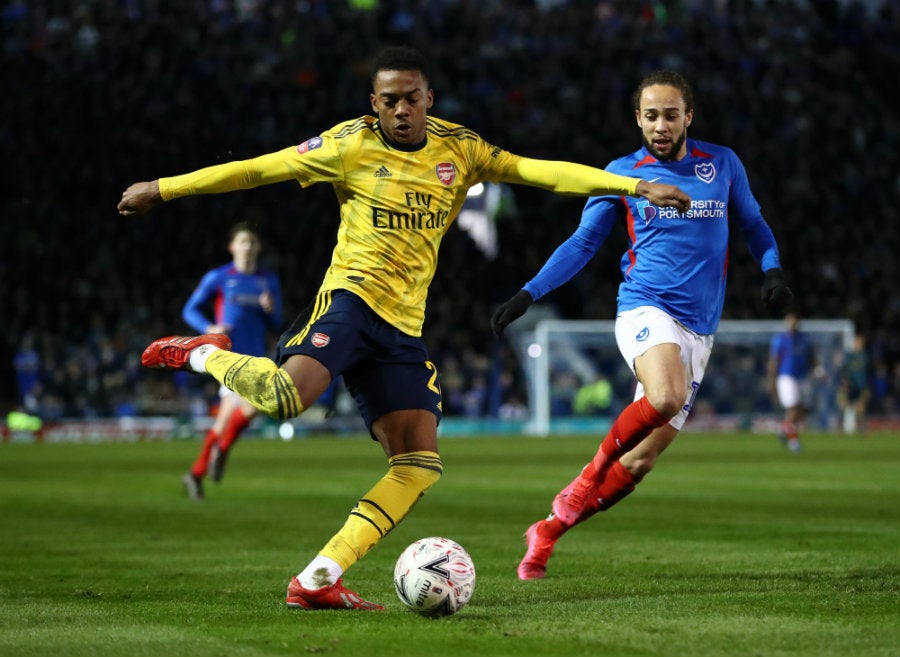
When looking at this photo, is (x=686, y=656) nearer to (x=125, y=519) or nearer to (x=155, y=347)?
(x=155, y=347)

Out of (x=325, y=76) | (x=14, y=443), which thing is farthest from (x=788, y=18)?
(x=14, y=443)

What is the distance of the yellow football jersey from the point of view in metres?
6.00

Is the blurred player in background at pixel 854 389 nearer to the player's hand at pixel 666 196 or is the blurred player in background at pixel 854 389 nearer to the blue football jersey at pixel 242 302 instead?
the blue football jersey at pixel 242 302

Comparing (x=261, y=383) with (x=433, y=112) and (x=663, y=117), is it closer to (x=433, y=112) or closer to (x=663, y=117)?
(x=663, y=117)

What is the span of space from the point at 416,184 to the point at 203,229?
74.3 ft

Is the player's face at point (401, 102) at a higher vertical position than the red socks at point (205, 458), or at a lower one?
higher

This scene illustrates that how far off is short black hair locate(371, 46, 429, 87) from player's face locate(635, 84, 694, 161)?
5.59 ft

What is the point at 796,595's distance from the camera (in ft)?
20.4

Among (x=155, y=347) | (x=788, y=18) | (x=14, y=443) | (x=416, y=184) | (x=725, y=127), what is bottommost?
(x=14, y=443)

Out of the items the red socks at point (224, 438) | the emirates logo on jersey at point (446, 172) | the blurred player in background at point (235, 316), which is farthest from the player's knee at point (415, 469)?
the red socks at point (224, 438)

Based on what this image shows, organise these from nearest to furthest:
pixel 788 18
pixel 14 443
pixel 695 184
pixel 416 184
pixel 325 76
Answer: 1. pixel 416 184
2. pixel 695 184
3. pixel 14 443
4. pixel 325 76
5. pixel 788 18

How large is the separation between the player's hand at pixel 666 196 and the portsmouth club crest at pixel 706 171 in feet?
5.57

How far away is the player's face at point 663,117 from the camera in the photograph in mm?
7332

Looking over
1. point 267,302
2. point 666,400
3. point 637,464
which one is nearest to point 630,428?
point 666,400
